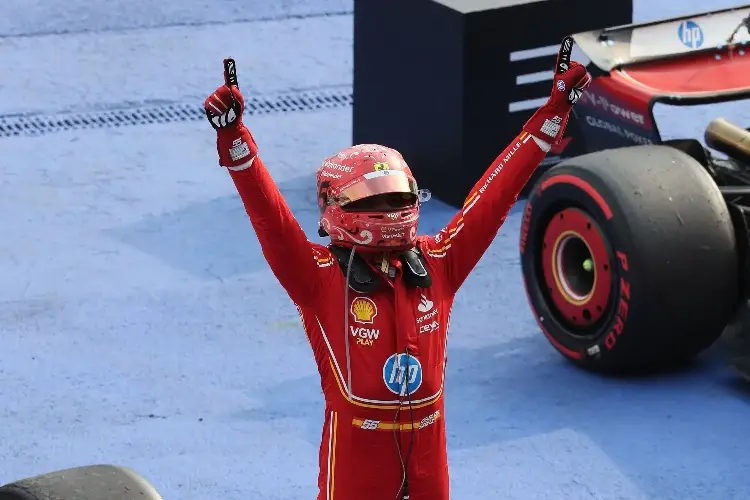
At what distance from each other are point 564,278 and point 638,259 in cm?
63

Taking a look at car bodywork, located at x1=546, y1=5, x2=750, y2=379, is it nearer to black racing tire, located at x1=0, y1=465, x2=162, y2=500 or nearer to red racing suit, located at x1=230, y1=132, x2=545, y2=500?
red racing suit, located at x1=230, y1=132, x2=545, y2=500

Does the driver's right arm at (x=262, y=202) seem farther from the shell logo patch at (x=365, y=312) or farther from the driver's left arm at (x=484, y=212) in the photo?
the driver's left arm at (x=484, y=212)

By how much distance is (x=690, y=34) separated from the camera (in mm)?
7379

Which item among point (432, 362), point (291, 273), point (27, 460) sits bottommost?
point (27, 460)

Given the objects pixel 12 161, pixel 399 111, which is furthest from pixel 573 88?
pixel 12 161

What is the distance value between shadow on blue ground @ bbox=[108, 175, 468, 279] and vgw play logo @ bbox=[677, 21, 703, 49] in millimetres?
1747

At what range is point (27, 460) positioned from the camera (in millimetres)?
5781

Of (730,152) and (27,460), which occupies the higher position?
(730,152)

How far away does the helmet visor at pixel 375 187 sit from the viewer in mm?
3943

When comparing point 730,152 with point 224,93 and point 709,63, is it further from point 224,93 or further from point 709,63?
point 224,93

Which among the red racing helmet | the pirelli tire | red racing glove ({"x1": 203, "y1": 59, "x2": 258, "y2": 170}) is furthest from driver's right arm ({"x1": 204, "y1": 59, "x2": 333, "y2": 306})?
the pirelli tire

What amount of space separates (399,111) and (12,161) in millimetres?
2433

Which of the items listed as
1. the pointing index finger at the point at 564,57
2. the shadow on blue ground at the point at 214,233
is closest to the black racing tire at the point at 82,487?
the pointing index finger at the point at 564,57

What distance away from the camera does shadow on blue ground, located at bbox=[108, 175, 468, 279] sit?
769cm
